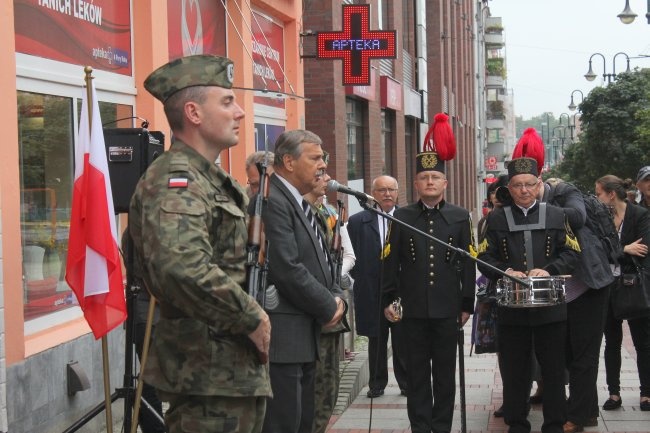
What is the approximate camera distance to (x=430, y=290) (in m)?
6.86

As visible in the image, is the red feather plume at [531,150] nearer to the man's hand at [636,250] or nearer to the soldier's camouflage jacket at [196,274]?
the man's hand at [636,250]

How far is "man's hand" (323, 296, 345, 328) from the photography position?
500 cm

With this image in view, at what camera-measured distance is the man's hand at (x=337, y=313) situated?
5.00 meters

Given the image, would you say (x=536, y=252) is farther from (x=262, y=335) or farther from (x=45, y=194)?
(x=262, y=335)

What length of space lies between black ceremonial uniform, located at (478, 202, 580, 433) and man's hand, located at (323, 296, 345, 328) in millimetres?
1991

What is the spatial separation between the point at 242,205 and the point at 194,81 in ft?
1.58

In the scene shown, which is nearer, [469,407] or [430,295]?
[430,295]

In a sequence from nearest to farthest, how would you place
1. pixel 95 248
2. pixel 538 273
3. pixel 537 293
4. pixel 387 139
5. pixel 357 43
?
pixel 95 248 → pixel 537 293 → pixel 538 273 → pixel 357 43 → pixel 387 139

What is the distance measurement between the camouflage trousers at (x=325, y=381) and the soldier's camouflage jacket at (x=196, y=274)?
4.97 feet

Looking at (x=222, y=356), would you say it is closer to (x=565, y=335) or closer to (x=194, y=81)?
(x=194, y=81)

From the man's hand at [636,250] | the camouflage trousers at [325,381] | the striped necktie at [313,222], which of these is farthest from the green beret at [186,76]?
the man's hand at [636,250]

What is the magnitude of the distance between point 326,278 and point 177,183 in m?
1.77

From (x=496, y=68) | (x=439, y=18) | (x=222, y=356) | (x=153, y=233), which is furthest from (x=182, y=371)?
(x=496, y=68)

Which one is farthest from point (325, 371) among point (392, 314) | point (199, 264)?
point (199, 264)
